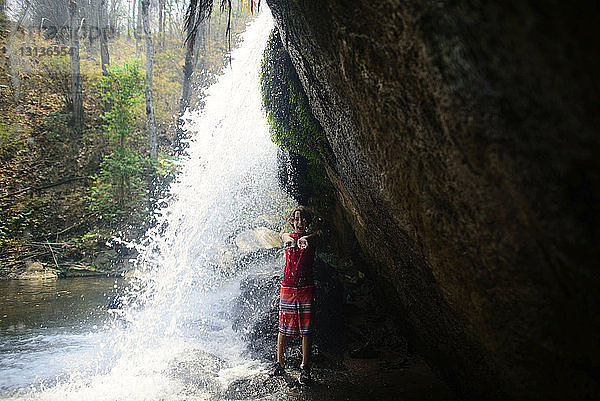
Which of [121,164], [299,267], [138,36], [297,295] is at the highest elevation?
[138,36]

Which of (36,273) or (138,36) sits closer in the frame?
(36,273)

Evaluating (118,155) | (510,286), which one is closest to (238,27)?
(118,155)

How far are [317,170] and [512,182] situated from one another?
4.62m

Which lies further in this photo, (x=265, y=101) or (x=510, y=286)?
(x=265, y=101)

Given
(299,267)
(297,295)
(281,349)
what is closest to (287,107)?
(299,267)

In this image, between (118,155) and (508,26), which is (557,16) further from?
(118,155)

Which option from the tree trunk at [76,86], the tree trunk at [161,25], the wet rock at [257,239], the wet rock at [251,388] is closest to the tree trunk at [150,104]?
the tree trunk at [76,86]

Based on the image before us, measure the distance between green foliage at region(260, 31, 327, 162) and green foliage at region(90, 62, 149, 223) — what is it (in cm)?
985

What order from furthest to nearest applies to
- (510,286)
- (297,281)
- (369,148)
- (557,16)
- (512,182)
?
(297,281) → (369,148) → (510,286) → (512,182) → (557,16)

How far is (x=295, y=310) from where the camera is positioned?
449 cm

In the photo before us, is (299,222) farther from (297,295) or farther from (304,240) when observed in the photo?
(297,295)

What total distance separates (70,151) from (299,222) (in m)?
14.0

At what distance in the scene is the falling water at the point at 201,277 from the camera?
4551 millimetres

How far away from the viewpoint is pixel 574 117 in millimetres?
1248
